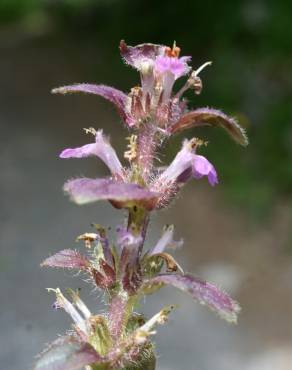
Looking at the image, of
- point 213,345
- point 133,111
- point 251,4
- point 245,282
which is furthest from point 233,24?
point 133,111

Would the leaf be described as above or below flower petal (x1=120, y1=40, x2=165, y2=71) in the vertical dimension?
below

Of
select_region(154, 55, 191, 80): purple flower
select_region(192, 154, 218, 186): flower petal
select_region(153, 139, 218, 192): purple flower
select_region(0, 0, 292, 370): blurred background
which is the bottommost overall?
select_region(192, 154, 218, 186): flower petal

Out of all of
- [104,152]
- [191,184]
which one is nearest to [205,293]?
[104,152]

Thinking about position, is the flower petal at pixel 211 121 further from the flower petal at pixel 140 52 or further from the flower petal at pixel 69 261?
the flower petal at pixel 69 261

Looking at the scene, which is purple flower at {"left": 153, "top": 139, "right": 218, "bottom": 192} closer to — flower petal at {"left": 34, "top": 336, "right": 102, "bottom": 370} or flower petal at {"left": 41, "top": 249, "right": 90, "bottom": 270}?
flower petal at {"left": 41, "top": 249, "right": 90, "bottom": 270}

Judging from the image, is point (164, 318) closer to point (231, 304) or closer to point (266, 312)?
point (231, 304)

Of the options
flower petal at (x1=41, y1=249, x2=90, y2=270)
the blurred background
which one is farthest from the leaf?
the blurred background

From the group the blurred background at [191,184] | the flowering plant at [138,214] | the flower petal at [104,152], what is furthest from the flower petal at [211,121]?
the blurred background at [191,184]
